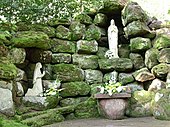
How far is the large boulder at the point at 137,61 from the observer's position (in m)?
7.03

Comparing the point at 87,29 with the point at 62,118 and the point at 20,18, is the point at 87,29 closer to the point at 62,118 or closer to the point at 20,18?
the point at 20,18

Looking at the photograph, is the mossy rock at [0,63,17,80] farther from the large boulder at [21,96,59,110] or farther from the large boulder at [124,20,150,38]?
the large boulder at [124,20,150,38]

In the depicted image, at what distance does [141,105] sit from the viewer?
5.43m

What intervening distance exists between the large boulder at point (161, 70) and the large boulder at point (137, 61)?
70 centimetres

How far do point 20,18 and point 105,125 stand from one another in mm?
3850

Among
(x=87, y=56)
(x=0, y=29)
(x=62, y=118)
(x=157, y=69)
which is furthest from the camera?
(x=87, y=56)

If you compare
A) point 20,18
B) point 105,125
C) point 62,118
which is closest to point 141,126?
point 105,125

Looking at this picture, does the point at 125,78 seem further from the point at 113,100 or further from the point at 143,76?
the point at 113,100

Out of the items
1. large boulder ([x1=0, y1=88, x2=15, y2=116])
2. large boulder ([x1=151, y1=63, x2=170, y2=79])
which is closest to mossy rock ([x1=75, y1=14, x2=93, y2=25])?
large boulder ([x1=151, y1=63, x2=170, y2=79])

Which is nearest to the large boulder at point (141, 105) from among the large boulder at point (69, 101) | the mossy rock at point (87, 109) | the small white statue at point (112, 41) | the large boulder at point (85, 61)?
the mossy rock at point (87, 109)

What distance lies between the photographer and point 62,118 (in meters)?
5.09

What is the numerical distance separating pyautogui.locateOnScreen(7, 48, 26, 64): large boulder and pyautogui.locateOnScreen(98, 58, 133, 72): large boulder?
2.31 meters

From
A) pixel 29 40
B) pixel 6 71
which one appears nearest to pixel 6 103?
pixel 6 71

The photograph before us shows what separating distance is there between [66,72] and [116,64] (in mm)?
1394
